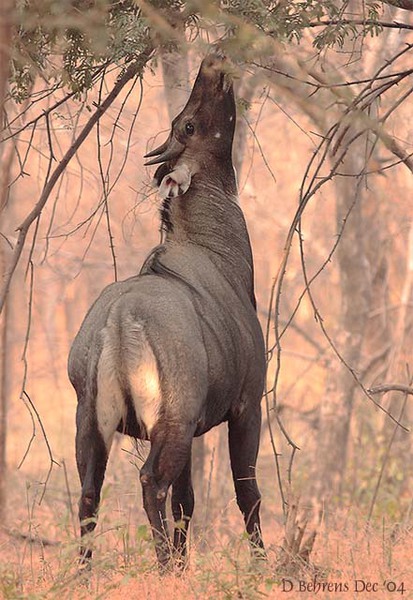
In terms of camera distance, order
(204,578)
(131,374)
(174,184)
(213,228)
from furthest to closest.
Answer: (213,228) → (174,184) → (131,374) → (204,578)

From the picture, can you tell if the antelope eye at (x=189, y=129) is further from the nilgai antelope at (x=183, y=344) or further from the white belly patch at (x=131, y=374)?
the white belly patch at (x=131, y=374)

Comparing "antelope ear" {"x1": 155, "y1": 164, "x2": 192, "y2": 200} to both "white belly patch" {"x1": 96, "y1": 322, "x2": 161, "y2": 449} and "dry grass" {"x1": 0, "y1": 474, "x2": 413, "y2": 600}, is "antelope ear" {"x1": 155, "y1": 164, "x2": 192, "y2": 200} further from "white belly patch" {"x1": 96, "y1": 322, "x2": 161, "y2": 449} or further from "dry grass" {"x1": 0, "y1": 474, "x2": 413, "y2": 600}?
"dry grass" {"x1": 0, "y1": 474, "x2": 413, "y2": 600}

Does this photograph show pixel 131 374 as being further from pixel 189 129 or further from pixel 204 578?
pixel 189 129

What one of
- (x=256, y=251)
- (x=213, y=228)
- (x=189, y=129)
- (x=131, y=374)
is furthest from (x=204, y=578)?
(x=256, y=251)

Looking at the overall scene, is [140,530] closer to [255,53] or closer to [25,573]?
[25,573]

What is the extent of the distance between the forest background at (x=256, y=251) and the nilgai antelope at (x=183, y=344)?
0.22m

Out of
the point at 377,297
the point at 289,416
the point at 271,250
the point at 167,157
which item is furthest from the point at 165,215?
the point at 271,250

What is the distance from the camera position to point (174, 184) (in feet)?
22.8

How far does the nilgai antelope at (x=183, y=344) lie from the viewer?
5789 millimetres

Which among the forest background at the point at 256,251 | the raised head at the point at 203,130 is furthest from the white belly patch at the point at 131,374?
the raised head at the point at 203,130

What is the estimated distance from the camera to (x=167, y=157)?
7105mm

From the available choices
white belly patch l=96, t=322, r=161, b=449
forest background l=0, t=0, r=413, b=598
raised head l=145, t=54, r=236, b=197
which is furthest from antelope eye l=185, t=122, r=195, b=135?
white belly patch l=96, t=322, r=161, b=449

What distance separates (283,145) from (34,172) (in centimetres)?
531

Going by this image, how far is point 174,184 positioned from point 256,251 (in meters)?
15.0
